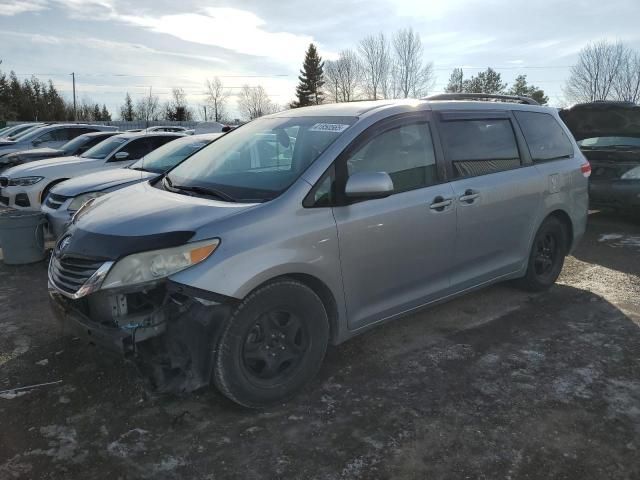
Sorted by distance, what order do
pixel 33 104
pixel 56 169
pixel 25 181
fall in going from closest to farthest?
pixel 25 181 < pixel 56 169 < pixel 33 104

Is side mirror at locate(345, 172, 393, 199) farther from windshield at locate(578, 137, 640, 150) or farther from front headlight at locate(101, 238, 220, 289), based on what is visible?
windshield at locate(578, 137, 640, 150)

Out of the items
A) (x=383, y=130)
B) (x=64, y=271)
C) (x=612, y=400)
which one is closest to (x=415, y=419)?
(x=612, y=400)

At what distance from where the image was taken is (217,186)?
3518 millimetres

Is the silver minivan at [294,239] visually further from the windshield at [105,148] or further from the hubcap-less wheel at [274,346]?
the windshield at [105,148]

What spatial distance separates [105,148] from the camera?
9.62 m

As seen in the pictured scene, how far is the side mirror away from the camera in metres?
3.20

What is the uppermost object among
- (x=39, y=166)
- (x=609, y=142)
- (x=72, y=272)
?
(x=39, y=166)

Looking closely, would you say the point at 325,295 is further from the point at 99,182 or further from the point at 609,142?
the point at 609,142

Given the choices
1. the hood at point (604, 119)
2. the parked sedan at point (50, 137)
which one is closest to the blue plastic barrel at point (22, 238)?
the hood at point (604, 119)

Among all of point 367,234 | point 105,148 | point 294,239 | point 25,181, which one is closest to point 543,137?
point 367,234

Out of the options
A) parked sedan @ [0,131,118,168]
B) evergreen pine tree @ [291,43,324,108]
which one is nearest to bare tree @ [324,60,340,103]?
evergreen pine tree @ [291,43,324,108]

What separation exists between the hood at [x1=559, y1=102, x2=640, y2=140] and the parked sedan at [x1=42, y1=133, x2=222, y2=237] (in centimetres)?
630

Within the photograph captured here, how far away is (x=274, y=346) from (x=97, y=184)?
14.6 feet

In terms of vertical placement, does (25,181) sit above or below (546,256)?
above
